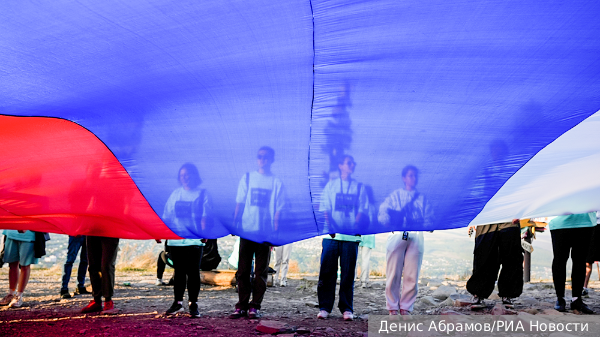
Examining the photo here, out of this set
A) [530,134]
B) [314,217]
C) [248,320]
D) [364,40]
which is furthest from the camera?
[248,320]

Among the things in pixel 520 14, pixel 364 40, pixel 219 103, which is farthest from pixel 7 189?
pixel 520 14

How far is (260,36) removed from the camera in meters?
2.34

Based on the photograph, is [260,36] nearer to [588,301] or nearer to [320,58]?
[320,58]

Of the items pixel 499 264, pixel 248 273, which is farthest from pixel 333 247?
pixel 499 264

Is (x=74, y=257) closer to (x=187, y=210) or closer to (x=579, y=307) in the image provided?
(x=187, y=210)

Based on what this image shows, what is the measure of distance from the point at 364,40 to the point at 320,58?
256 millimetres

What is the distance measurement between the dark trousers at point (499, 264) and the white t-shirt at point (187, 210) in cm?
392

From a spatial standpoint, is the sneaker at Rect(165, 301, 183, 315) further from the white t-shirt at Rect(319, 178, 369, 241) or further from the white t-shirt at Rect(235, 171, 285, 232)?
the white t-shirt at Rect(319, 178, 369, 241)

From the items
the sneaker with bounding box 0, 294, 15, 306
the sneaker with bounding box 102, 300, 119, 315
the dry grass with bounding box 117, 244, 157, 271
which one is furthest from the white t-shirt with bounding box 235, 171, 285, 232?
the dry grass with bounding box 117, 244, 157, 271

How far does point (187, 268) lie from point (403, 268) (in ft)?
7.86

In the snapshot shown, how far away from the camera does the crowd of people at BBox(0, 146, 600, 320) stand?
2.80m

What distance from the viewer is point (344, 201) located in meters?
2.80

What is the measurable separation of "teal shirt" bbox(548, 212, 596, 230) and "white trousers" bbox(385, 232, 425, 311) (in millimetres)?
1682

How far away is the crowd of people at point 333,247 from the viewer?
280 centimetres
